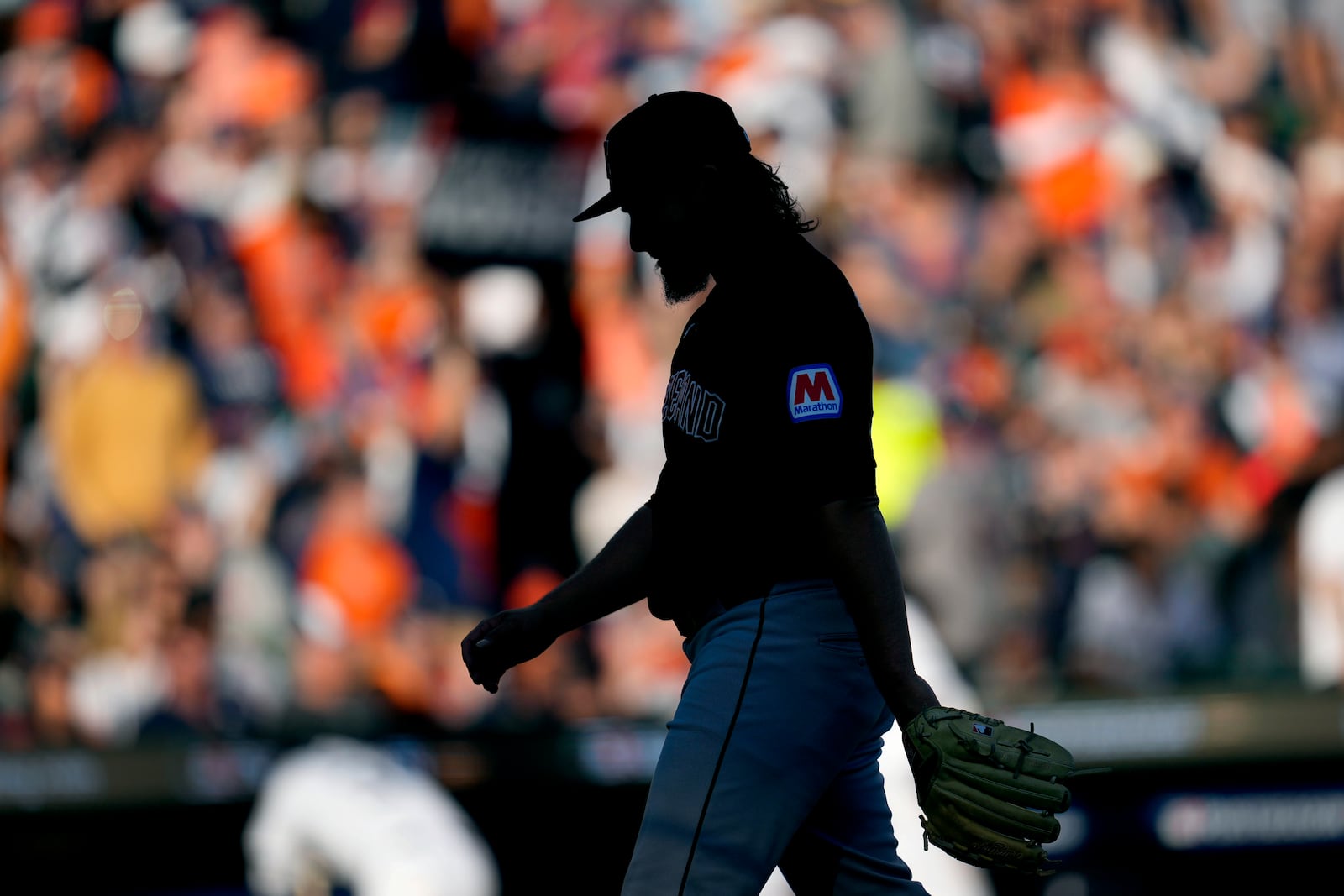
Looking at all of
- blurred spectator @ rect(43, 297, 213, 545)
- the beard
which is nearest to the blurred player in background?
blurred spectator @ rect(43, 297, 213, 545)

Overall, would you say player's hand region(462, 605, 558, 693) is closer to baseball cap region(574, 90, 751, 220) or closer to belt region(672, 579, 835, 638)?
belt region(672, 579, 835, 638)

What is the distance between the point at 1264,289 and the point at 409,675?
11.5 ft

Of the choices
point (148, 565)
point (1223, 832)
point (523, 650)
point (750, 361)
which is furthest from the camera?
point (148, 565)

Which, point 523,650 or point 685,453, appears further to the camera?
point 523,650

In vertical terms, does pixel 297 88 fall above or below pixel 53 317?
above

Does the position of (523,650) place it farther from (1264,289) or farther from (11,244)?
(11,244)

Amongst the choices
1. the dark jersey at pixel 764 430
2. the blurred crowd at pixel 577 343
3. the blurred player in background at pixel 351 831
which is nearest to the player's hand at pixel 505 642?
the dark jersey at pixel 764 430

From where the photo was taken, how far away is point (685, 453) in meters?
2.38

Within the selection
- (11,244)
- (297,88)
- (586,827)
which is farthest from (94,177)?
(586,827)

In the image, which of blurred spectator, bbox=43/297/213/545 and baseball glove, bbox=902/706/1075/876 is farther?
blurred spectator, bbox=43/297/213/545

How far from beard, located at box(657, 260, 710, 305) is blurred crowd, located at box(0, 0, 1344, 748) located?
357 cm

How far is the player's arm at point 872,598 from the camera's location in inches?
86.7

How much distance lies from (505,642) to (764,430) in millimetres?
598

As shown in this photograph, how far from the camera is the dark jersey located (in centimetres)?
222
